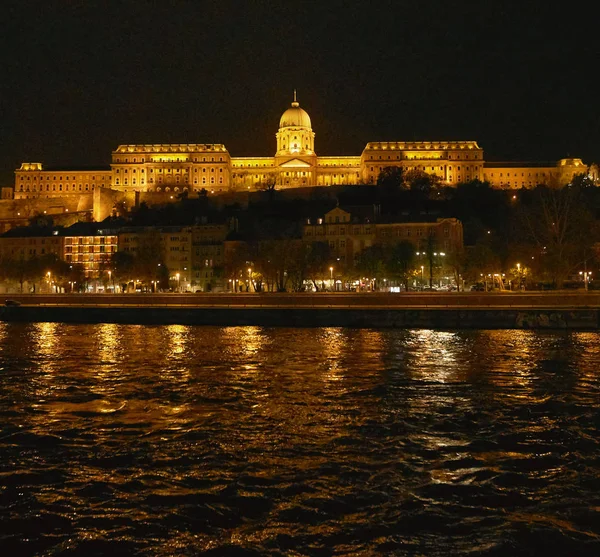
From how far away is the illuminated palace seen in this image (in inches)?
5423

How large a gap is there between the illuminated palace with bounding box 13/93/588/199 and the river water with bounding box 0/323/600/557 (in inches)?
4674

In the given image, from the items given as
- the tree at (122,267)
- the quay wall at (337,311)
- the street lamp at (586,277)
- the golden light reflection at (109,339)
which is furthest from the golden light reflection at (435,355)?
the tree at (122,267)

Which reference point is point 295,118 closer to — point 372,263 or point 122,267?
point 122,267

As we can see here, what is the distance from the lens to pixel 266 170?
14288cm

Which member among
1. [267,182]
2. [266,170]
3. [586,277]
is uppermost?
[266,170]

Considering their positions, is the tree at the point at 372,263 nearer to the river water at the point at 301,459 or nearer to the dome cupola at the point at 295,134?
the river water at the point at 301,459

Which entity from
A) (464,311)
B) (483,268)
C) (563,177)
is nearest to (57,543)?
(464,311)

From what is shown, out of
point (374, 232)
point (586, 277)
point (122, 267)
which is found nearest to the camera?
point (586, 277)

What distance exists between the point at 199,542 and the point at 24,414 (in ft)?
28.3

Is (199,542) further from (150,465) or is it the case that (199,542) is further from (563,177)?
(563,177)

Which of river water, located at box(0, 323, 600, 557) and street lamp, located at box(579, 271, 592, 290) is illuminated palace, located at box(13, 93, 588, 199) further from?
river water, located at box(0, 323, 600, 557)

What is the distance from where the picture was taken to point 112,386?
Answer: 18578mm

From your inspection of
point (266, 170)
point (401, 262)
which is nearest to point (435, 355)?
point (401, 262)

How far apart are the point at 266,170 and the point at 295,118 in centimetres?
1580
